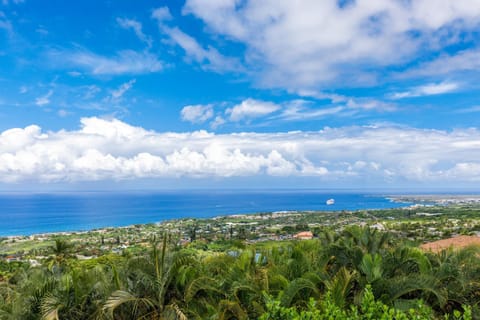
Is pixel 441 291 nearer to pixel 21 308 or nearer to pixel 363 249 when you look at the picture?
pixel 363 249

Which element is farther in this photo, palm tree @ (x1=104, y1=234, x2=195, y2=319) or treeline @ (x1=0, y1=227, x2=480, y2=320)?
palm tree @ (x1=104, y1=234, x2=195, y2=319)

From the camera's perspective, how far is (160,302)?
7.51m

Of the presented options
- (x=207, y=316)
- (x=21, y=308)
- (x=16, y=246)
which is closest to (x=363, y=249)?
(x=207, y=316)

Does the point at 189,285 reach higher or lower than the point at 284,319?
lower

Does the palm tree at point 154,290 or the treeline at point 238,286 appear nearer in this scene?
the treeline at point 238,286

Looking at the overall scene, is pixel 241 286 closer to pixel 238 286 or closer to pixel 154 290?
pixel 238 286

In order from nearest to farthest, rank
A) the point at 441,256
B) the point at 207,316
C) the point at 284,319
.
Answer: the point at 284,319 → the point at 207,316 → the point at 441,256

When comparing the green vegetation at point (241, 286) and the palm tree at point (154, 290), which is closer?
the green vegetation at point (241, 286)

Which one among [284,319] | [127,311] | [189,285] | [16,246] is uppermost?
[284,319]

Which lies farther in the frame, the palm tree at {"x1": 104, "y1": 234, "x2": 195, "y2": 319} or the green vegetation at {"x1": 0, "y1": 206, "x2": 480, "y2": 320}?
the palm tree at {"x1": 104, "y1": 234, "x2": 195, "y2": 319}

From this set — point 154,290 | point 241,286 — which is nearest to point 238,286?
point 241,286

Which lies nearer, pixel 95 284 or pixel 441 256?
pixel 95 284

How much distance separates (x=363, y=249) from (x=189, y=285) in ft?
15.7

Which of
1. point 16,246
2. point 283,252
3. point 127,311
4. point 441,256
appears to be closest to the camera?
point 127,311
